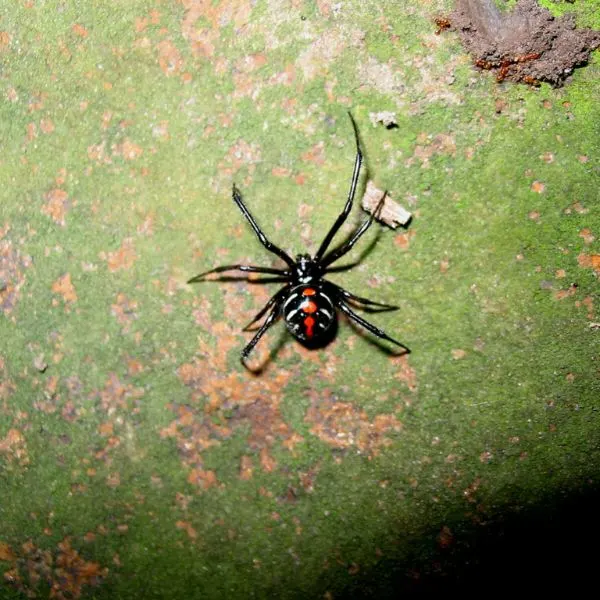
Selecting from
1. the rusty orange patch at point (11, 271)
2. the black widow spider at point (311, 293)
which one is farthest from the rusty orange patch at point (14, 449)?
the black widow spider at point (311, 293)

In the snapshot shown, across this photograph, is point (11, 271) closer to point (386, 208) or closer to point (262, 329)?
point (262, 329)

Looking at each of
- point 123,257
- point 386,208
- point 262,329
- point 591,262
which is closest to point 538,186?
point 591,262

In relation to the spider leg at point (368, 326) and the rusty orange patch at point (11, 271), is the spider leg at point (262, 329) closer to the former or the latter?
the spider leg at point (368, 326)

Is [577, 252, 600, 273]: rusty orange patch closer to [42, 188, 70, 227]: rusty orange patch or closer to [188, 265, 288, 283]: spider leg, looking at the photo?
[188, 265, 288, 283]: spider leg

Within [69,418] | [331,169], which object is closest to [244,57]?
[331,169]

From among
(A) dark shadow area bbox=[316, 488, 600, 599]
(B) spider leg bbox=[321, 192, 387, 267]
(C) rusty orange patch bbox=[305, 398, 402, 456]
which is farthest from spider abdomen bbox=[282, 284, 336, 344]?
(A) dark shadow area bbox=[316, 488, 600, 599]
